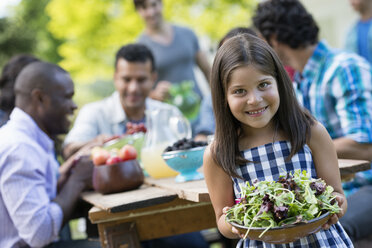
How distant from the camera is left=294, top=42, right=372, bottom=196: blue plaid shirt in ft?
8.56

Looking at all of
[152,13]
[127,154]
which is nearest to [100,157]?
[127,154]

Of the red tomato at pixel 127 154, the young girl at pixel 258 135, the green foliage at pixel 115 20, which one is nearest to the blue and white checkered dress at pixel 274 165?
the young girl at pixel 258 135

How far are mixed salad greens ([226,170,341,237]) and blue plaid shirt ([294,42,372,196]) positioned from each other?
1.10 m

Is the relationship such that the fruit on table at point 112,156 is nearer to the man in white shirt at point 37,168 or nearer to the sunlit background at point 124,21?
the man in white shirt at point 37,168

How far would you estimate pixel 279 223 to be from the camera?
4.93ft

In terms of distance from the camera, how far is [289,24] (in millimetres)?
3045

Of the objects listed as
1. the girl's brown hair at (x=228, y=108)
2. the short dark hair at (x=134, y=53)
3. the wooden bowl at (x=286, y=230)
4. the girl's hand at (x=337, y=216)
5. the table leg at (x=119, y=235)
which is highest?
the short dark hair at (x=134, y=53)

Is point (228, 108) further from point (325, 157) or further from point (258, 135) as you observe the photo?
point (325, 157)

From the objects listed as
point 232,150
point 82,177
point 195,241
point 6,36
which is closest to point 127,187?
point 82,177

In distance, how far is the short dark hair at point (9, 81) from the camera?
3941mm

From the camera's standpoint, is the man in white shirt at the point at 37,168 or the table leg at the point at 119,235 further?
the man in white shirt at the point at 37,168

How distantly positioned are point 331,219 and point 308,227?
0.20 metres

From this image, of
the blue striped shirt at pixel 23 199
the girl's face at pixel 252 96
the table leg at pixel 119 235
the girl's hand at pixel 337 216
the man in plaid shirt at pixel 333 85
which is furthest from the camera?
the man in plaid shirt at pixel 333 85

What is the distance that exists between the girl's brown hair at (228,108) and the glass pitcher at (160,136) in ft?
3.18
